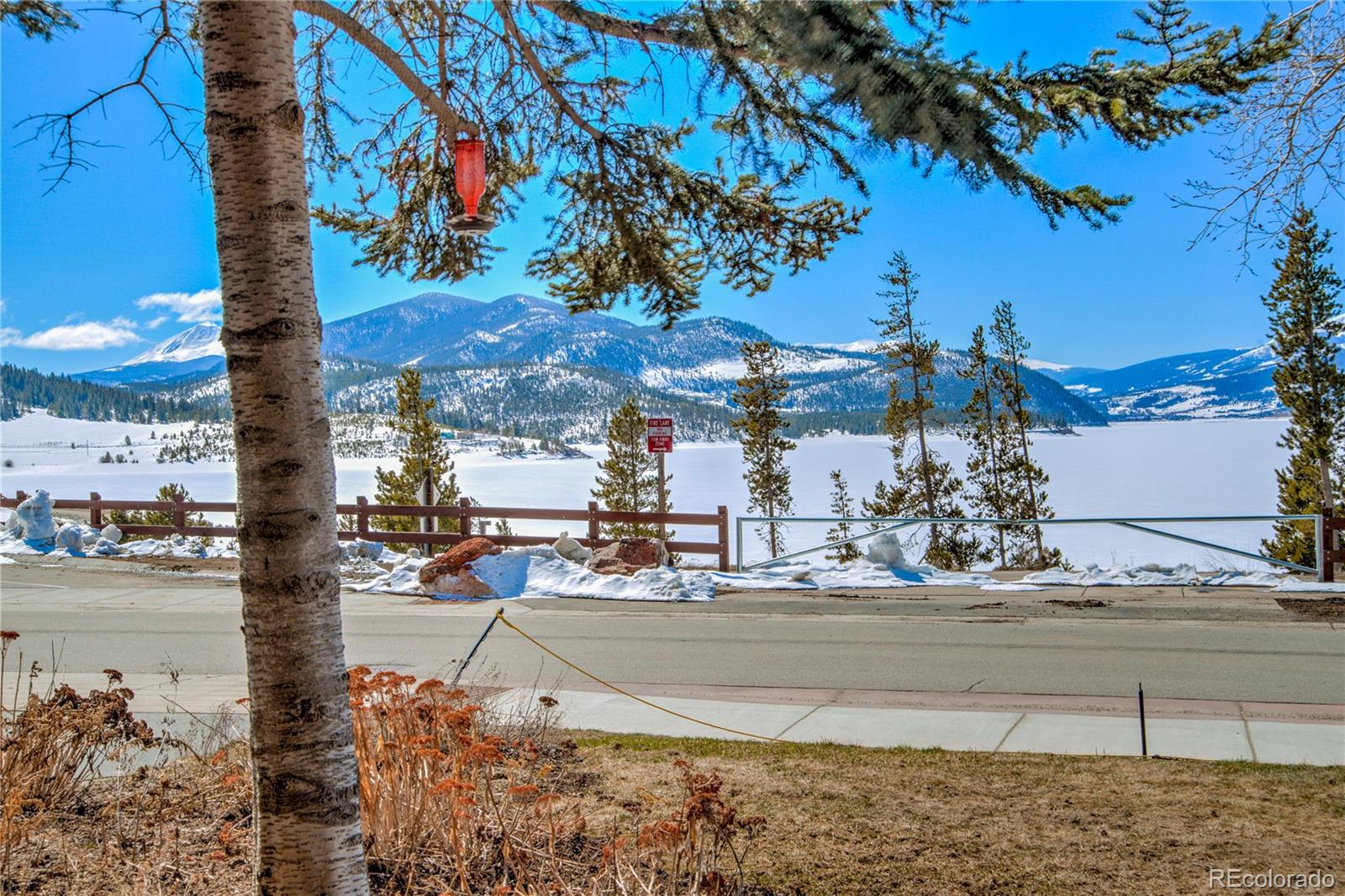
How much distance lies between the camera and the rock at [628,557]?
1614cm

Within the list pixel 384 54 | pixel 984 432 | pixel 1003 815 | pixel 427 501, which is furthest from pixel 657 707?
pixel 984 432

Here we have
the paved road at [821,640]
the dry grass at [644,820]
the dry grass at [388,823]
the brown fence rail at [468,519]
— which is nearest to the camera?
the dry grass at [388,823]

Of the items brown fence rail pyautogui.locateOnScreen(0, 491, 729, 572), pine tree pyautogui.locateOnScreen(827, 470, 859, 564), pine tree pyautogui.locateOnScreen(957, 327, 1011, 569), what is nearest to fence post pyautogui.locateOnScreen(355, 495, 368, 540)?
brown fence rail pyautogui.locateOnScreen(0, 491, 729, 572)

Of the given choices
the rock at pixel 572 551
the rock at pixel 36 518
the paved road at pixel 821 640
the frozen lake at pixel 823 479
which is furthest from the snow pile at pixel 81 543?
the frozen lake at pixel 823 479

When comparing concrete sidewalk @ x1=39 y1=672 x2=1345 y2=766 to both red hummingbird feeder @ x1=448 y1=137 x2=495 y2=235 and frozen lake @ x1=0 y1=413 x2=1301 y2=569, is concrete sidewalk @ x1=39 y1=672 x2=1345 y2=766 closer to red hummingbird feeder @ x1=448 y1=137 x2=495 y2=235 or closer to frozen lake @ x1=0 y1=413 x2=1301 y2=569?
red hummingbird feeder @ x1=448 y1=137 x2=495 y2=235

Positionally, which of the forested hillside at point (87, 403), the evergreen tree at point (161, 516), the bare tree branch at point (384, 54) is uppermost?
the forested hillside at point (87, 403)

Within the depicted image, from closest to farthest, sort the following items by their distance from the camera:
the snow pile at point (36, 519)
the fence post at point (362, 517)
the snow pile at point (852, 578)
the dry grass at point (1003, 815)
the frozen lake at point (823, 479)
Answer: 1. the dry grass at point (1003, 815)
2. the snow pile at point (852, 578)
3. the fence post at point (362, 517)
4. the snow pile at point (36, 519)
5. the frozen lake at point (823, 479)

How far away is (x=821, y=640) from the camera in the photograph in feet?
36.7

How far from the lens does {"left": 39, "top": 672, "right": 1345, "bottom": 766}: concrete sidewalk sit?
247 inches

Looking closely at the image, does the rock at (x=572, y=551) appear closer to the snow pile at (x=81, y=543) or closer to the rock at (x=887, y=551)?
the rock at (x=887, y=551)

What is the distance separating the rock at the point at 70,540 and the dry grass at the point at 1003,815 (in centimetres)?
1934

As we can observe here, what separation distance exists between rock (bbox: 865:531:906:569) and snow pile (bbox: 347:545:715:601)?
3.38m

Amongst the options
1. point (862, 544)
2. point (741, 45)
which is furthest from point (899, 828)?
point (862, 544)

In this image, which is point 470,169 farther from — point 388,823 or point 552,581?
point 552,581
